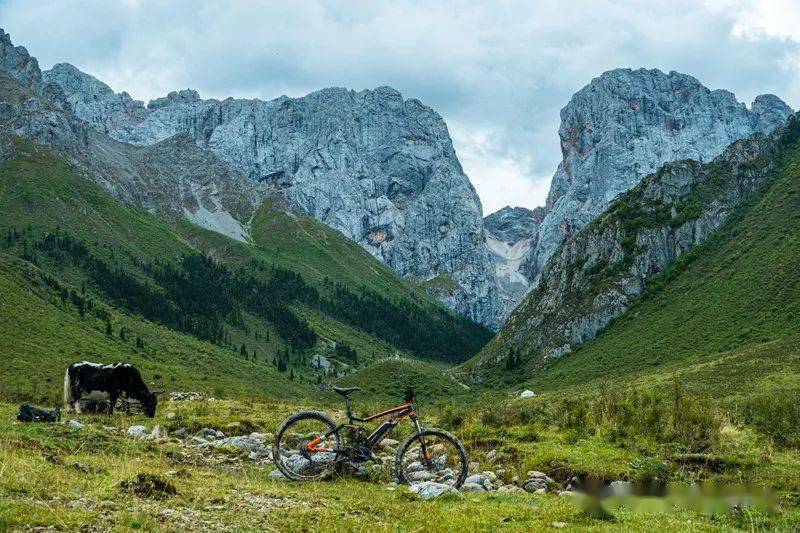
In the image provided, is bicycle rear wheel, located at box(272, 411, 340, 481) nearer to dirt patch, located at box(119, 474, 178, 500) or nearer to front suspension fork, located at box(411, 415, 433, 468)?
front suspension fork, located at box(411, 415, 433, 468)

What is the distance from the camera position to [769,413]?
70.1 feet

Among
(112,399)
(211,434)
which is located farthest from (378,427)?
(112,399)

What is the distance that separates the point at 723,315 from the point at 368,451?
3443 inches

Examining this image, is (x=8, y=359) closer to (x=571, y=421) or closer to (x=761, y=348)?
(x=571, y=421)

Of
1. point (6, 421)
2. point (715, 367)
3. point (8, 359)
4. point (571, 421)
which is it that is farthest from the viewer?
point (8, 359)

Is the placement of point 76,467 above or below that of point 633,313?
below

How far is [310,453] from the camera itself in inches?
626

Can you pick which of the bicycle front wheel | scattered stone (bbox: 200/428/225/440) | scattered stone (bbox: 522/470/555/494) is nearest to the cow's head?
scattered stone (bbox: 200/428/225/440)

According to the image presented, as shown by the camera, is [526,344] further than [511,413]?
Yes

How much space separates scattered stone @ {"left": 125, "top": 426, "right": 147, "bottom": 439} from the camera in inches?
840

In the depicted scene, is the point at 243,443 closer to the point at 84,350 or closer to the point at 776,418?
the point at 776,418

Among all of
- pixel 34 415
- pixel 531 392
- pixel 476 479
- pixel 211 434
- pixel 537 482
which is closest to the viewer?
Answer: pixel 476 479

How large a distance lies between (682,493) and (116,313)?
155 metres

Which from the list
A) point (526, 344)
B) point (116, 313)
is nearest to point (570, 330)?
point (526, 344)
